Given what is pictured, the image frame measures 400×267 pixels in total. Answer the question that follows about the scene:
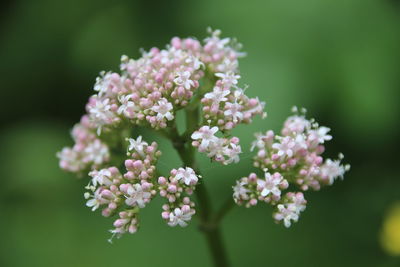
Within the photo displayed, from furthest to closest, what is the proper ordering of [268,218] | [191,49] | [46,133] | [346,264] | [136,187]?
1. [46,133]
2. [268,218]
3. [346,264]
4. [191,49]
5. [136,187]

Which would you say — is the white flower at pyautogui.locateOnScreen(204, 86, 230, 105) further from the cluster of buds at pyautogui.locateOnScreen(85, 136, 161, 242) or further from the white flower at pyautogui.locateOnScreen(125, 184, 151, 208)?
the white flower at pyautogui.locateOnScreen(125, 184, 151, 208)

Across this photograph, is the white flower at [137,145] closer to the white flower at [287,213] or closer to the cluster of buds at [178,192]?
the cluster of buds at [178,192]

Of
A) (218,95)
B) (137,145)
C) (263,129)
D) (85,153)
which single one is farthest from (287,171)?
(263,129)

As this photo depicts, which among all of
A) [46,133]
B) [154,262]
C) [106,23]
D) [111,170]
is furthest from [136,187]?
[106,23]

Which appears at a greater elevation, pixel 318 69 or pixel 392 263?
pixel 318 69

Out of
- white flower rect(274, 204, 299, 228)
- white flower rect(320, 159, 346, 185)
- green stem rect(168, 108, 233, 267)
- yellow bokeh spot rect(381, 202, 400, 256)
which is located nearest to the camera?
white flower rect(274, 204, 299, 228)

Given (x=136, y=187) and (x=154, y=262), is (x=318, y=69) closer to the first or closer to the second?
(x=154, y=262)

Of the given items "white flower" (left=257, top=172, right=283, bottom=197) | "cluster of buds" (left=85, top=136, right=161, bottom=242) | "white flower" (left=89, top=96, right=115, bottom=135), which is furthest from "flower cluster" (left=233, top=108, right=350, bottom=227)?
"white flower" (left=89, top=96, right=115, bottom=135)

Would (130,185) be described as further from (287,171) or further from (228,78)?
(287,171)
